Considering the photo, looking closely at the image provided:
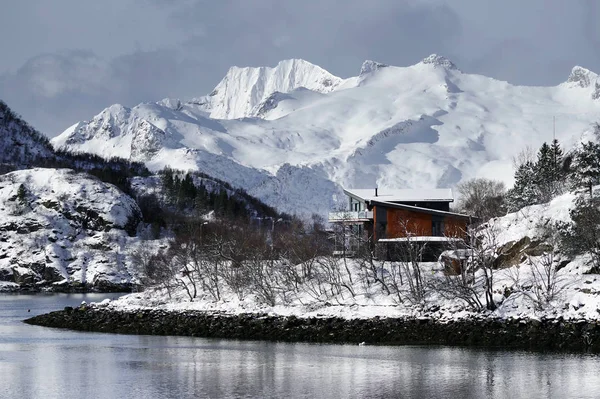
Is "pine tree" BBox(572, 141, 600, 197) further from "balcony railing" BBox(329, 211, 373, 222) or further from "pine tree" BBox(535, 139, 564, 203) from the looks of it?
"balcony railing" BBox(329, 211, 373, 222)

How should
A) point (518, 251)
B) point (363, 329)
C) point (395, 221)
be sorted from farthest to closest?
point (395, 221), point (518, 251), point (363, 329)

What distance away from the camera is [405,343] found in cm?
5416

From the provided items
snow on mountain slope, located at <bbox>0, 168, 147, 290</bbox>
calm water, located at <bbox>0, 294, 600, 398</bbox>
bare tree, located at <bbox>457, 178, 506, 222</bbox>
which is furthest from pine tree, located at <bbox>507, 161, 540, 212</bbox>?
snow on mountain slope, located at <bbox>0, 168, 147, 290</bbox>

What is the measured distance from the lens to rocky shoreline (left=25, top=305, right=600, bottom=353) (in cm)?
5100

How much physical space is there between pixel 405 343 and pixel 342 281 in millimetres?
13331

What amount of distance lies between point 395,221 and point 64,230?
90.0 metres

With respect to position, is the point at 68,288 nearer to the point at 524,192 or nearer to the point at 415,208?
the point at 415,208

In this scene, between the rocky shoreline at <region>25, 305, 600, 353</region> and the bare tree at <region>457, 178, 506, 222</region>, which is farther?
the bare tree at <region>457, 178, 506, 222</region>

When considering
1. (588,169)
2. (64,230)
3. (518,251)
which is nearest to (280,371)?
(518,251)

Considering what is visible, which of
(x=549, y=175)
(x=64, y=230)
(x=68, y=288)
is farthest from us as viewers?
(x=64, y=230)

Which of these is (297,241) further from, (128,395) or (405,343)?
(128,395)

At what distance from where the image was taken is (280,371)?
43.1 m

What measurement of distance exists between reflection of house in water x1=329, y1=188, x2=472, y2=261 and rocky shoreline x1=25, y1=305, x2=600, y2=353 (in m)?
16.0

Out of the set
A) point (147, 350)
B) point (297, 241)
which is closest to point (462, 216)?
point (297, 241)
